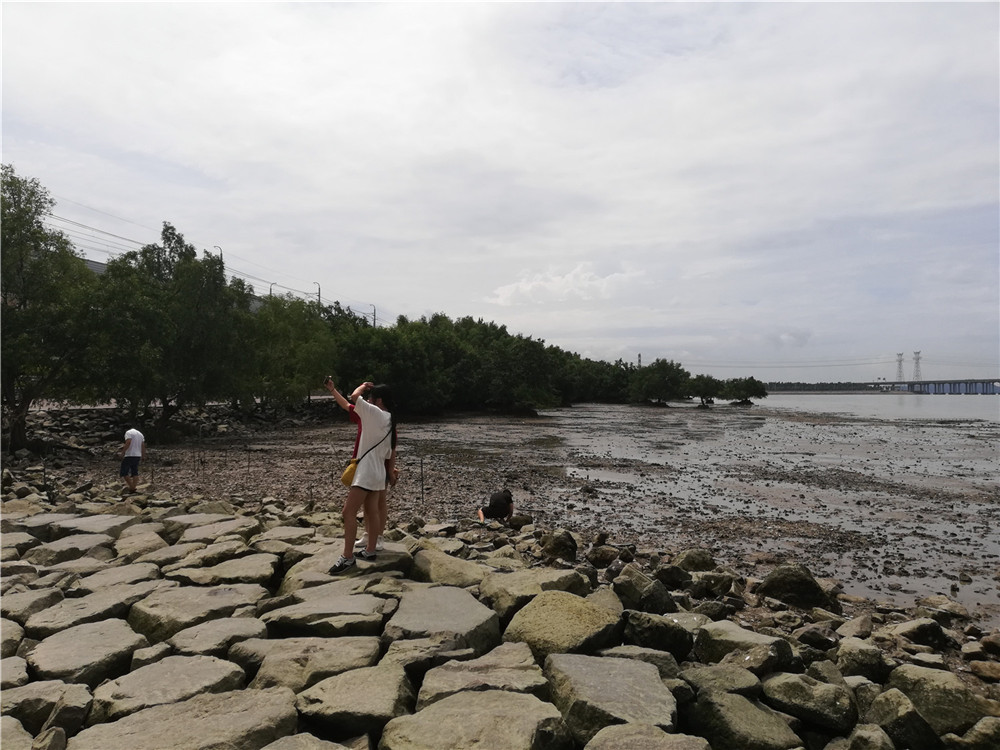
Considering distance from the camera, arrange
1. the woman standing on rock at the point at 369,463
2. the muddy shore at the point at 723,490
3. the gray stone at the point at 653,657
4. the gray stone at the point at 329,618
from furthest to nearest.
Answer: the muddy shore at the point at 723,490
the woman standing on rock at the point at 369,463
the gray stone at the point at 329,618
the gray stone at the point at 653,657

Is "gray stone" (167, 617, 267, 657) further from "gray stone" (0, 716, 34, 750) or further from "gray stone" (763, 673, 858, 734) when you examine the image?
"gray stone" (763, 673, 858, 734)

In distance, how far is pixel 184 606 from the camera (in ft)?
20.0

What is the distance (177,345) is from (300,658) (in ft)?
98.1

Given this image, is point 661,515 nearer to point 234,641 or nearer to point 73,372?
point 234,641

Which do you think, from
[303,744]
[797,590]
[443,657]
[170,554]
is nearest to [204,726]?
[303,744]

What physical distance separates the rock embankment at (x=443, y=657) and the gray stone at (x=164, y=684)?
0.02 metres

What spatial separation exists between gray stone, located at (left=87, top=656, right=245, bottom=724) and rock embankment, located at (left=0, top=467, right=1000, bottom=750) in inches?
0.7

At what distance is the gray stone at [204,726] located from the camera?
12.5 ft

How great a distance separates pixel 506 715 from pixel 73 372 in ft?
76.6

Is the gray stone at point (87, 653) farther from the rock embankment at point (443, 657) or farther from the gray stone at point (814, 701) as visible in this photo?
the gray stone at point (814, 701)

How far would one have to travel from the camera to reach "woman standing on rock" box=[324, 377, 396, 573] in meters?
7.08

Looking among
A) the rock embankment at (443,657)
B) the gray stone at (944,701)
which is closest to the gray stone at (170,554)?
the rock embankment at (443,657)

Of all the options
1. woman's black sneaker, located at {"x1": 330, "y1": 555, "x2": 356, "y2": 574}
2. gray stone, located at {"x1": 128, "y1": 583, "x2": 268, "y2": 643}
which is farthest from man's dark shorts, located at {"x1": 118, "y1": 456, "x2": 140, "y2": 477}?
woman's black sneaker, located at {"x1": 330, "y1": 555, "x2": 356, "y2": 574}

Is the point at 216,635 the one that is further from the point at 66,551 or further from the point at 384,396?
the point at 66,551
